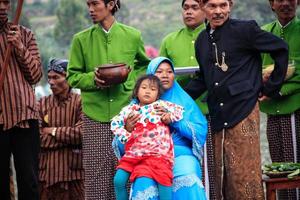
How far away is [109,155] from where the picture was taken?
8031 millimetres

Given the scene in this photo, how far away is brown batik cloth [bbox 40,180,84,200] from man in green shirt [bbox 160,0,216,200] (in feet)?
4.61

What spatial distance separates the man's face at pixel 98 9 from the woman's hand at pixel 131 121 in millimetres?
1291

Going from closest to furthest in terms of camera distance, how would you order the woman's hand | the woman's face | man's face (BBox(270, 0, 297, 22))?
the woman's hand
the woman's face
man's face (BBox(270, 0, 297, 22))

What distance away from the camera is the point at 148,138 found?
6.80 metres

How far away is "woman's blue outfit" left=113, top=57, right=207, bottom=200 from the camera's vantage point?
677 centimetres

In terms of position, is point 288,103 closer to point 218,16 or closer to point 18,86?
point 218,16

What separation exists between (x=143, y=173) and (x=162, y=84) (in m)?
0.74

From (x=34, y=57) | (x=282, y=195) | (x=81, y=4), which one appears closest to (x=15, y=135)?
(x=34, y=57)

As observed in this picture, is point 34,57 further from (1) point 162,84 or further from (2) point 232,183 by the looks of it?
(2) point 232,183

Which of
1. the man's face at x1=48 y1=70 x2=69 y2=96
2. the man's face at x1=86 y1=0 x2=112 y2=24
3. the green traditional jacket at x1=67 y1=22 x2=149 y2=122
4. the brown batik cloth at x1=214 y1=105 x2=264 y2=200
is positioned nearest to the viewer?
the brown batik cloth at x1=214 y1=105 x2=264 y2=200

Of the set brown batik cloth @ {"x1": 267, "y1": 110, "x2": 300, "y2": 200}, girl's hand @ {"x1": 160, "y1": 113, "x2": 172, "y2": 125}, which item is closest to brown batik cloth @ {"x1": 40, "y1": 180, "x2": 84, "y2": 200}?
brown batik cloth @ {"x1": 267, "y1": 110, "x2": 300, "y2": 200}

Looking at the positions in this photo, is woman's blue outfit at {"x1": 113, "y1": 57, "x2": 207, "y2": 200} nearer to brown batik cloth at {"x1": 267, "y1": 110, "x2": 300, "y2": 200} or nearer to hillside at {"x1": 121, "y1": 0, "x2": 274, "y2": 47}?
brown batik cloth at {"x1": 267, "y1": 110, "x2": 300, "y2": 200}

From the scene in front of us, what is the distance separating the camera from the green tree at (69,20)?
22.4 metres

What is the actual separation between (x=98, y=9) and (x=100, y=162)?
1.34 meters
